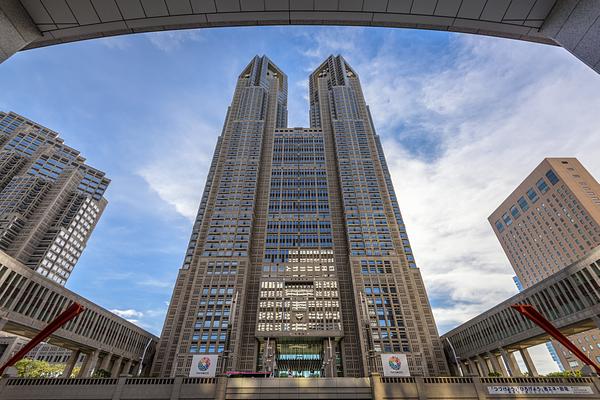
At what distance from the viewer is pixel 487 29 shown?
6.74 meters

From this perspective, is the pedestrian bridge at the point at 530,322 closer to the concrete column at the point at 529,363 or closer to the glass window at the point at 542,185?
the concrete column at the point at 529,363

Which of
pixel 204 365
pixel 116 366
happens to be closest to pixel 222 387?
pixel 204 365

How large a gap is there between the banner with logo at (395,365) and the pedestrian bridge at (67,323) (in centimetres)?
5167

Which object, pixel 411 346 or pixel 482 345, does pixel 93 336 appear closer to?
pixel 411 346

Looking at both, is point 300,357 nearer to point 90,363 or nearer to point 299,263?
point 299,263

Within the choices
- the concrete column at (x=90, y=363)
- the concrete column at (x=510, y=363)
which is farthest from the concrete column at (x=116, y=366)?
the concrete column at (x=510, y=363)

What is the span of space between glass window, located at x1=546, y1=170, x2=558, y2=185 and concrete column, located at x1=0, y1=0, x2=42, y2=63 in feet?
444

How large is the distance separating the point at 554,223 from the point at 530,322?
7010 centimetres

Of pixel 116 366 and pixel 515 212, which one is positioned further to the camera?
pixel 515 212

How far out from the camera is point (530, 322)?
50.5 metres

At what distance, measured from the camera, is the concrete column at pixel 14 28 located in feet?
17.5

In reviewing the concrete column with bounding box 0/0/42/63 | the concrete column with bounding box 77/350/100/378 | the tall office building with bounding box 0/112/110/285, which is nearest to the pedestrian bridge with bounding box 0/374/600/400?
the concrete column with bounding box 0/0/42/63

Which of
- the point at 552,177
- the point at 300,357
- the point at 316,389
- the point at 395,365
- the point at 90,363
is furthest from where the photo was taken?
the point at 552,177

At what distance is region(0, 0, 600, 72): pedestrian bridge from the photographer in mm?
5422
